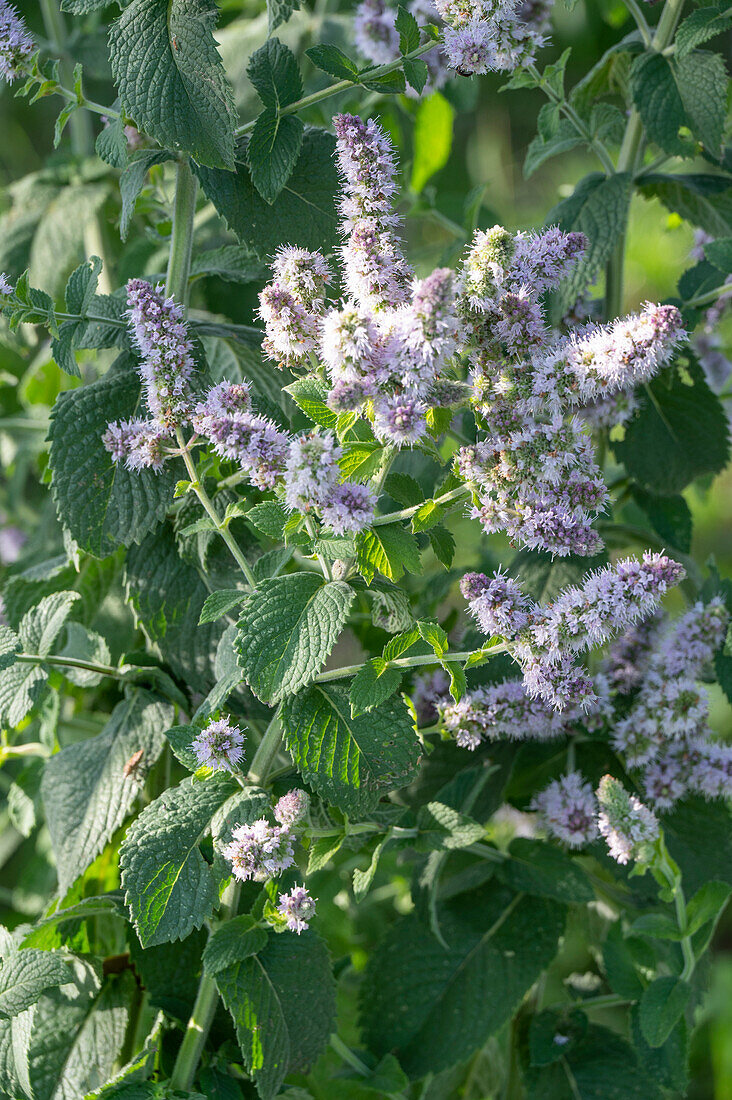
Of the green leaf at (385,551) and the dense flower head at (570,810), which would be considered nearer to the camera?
the green leaf at (385,551)

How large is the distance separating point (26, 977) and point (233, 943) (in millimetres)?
133

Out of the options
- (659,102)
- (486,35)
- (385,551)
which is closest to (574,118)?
(659,102)

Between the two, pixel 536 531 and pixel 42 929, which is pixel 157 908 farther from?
pixel 536 531

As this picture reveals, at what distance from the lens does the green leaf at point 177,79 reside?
0.58 meters

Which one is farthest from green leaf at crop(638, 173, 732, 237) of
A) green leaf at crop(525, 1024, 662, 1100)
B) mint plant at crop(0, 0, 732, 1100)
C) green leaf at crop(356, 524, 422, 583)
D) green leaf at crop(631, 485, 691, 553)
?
green leaf at crop(525, 1024, 662, 1100)

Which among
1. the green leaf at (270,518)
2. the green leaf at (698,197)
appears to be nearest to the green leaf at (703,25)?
the green leaf at (698,197)

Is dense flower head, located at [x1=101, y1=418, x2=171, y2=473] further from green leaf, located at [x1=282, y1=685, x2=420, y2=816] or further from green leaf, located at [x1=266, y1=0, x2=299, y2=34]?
green leaf, located at [x1=266, y1=0, x2=299, y2=34]

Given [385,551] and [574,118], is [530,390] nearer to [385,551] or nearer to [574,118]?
[385,551]

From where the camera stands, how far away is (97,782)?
0.69 m

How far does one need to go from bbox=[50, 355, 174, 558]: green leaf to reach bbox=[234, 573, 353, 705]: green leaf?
13 centimetres

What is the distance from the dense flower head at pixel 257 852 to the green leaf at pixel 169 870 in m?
0.04

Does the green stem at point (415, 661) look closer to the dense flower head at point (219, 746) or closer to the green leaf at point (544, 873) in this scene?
the dense flower head at point (219, 746)

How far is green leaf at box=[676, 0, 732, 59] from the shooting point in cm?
68

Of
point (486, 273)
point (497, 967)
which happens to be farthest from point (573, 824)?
point (486, 273)
